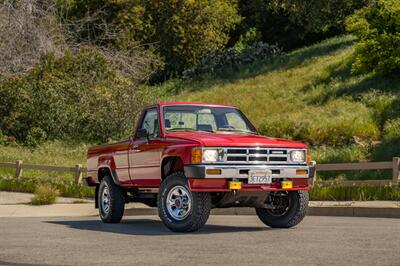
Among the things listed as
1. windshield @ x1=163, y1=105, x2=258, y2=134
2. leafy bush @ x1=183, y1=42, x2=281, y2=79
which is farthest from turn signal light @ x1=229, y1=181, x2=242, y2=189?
leafy bush @ x1=183, y1=42, x2=281, y2=79

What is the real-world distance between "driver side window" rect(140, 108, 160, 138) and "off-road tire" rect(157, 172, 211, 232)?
1.20 meters

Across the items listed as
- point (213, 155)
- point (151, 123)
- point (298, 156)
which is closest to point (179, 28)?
point (151, 123)

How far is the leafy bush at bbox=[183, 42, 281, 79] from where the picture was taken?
182 feet

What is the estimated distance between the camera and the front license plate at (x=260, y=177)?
461 inches

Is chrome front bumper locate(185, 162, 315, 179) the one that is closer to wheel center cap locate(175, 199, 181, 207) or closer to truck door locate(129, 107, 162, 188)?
wheel center cap locate(175, 199, 181, 207)

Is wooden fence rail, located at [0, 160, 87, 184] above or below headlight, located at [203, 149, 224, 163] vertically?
above

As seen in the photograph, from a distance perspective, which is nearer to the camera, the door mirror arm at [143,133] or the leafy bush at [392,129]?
the door mirror arm at [143,133]

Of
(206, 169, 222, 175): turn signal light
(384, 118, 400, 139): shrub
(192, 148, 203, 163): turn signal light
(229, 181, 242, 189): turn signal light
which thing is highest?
(384, 118, 400, 139): shrub

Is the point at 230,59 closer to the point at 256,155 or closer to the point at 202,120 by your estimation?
the point at 202,120

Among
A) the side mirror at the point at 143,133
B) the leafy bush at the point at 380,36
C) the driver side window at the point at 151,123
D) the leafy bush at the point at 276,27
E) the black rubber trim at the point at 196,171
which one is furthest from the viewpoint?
the leafy bush at the point at 276,27

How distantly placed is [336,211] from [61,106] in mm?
27113

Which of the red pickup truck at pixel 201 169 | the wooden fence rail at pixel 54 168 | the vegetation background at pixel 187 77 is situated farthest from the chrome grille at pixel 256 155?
the wooden fence rail at pixel 54 168

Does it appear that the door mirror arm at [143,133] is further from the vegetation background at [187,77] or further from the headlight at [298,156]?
the vegetation background at [187,77]

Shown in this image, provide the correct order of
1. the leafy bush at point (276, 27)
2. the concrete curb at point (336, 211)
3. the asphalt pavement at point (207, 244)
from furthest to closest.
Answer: the leafy bush at point (276, 27)
the concrete curb at point (336, 211)
the asphalt pavement at point (207, 244)
